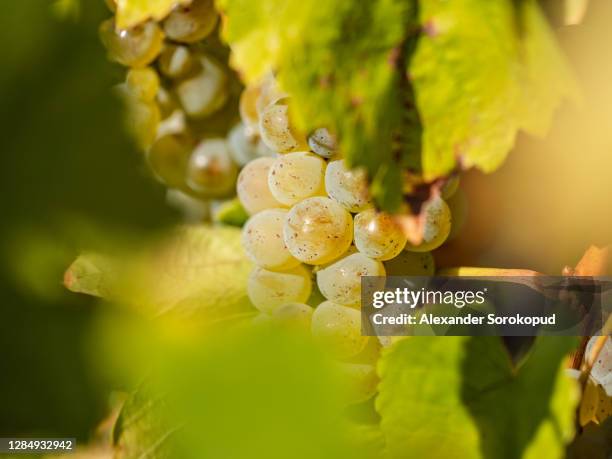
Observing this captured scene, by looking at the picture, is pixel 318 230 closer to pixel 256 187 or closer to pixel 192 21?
pixel 256 187

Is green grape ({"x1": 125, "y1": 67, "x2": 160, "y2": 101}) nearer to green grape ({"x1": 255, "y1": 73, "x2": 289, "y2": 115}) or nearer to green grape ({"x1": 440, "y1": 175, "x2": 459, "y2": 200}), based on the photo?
green grape ({"x1": 255, "y1": 73, "x2": 289, "y2": 115})

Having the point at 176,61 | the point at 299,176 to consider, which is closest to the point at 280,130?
the point at 299,176

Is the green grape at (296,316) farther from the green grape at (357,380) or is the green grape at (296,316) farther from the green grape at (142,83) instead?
the green grape at (142,83)

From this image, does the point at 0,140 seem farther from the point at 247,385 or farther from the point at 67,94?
the point at 247,385

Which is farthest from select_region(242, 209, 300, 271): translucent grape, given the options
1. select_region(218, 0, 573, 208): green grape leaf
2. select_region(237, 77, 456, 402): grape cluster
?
select_region(218, 0, 573, 208): green grape leaf

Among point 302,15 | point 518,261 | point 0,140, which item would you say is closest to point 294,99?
point 302,15

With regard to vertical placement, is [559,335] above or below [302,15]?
below
